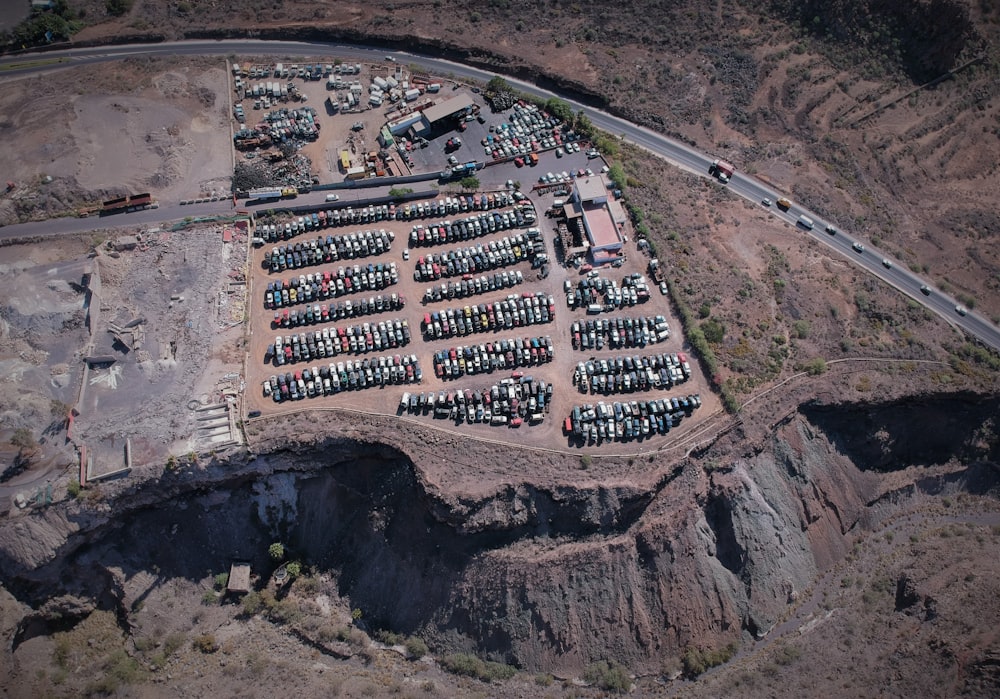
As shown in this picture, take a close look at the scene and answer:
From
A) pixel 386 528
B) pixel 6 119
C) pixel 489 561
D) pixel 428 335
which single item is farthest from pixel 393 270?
pixel 6 119

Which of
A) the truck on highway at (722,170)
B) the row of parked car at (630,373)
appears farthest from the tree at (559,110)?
the row of parked car at (630,373)

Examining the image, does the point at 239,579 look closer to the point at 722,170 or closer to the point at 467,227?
the point at 467,227

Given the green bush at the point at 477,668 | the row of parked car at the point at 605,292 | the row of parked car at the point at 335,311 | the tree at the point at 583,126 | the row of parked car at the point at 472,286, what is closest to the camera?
the green bush at the point at 477,668

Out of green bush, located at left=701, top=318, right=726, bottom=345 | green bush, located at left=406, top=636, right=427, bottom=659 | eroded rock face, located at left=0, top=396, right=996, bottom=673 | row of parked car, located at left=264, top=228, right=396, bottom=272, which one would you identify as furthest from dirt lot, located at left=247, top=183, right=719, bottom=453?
green bush, located at left=406, top=636, right=427, bottom=659

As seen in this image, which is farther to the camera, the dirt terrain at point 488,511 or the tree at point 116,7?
the tree at point 116,7

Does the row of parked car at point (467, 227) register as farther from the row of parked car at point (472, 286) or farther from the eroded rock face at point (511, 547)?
the eroded rock face at point (511, 547)

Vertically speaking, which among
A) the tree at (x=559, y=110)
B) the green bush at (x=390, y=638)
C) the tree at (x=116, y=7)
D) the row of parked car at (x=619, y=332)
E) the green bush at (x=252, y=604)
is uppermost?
the tree at (x=116, y=7)
